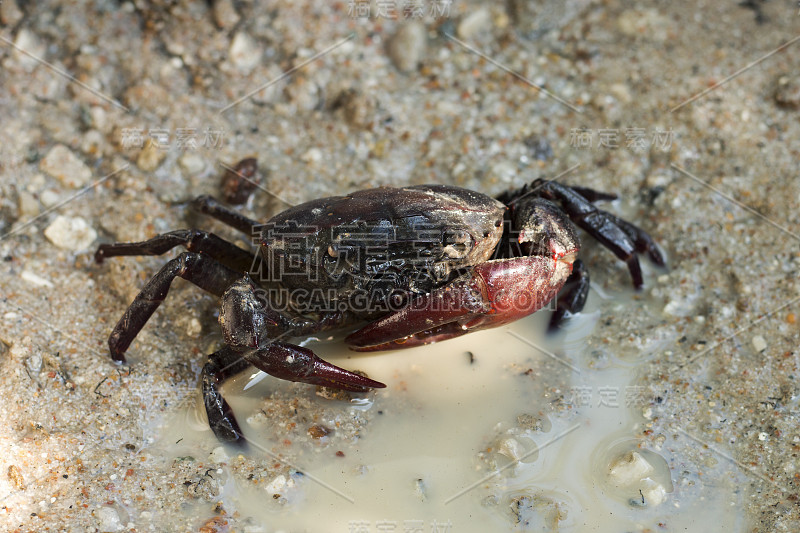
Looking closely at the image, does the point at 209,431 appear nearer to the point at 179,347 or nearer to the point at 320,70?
the point at 179,347

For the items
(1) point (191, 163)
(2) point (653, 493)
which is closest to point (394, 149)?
(1) point (191, 163)

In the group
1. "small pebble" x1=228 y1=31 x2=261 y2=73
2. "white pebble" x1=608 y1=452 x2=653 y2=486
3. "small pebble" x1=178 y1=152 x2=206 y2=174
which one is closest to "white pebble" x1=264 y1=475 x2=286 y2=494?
"white pebble" x1=608 y1=452 x2=653 y2=486

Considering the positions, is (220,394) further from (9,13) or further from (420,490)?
(9,13)

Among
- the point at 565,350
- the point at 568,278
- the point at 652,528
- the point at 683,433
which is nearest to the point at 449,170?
the point at 568,278

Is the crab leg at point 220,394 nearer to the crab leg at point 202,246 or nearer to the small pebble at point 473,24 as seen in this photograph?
the crab leg at point 202,246

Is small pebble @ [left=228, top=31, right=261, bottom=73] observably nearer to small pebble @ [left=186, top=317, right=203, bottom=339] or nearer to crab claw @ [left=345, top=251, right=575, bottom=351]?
small pebble @ [left=186, top=317, right=203, bottom=339]

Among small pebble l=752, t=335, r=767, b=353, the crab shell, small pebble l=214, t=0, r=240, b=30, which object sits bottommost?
small pebble l=752, t=335, r=767, b=353
